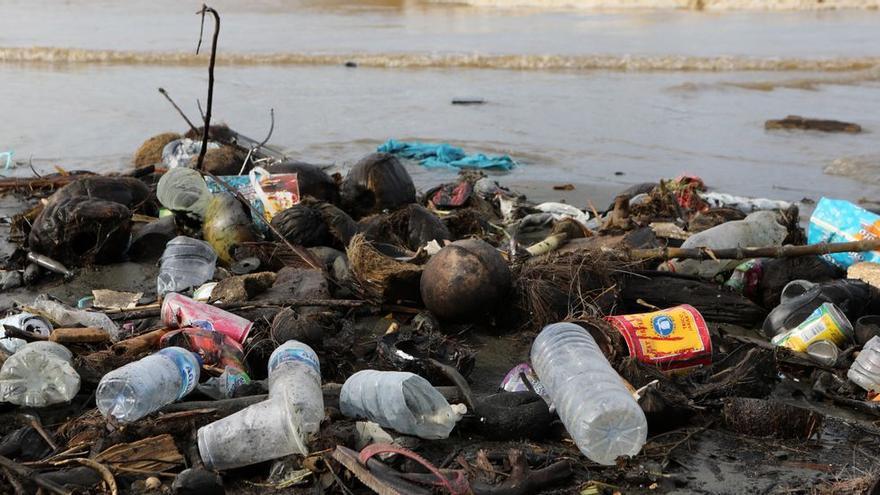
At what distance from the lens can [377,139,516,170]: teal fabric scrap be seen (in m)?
9.43

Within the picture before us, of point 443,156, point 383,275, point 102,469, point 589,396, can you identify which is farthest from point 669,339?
point 443,156

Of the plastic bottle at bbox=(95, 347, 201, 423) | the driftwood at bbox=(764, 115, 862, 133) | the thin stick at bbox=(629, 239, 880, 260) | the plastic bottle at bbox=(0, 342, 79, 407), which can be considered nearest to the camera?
the plastic bottle at bbox=(95, 347, 201, 423)

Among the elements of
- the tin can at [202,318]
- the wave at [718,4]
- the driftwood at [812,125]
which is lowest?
the tin can at [202,318]

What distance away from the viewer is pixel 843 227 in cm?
568

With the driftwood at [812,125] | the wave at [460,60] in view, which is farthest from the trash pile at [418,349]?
the wave at [460,60]

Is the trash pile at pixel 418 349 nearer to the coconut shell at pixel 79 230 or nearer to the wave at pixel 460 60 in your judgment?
the coconut shell at pixel 79 230

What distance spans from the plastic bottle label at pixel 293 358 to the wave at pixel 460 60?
1513 centimetres

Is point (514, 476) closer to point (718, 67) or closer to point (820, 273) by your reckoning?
point (820, 273)

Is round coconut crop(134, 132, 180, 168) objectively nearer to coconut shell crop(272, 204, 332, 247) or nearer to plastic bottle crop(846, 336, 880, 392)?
coconut shell crop(272, 204, 332, 247)

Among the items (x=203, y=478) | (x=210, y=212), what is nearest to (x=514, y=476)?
(x=203, y=478)

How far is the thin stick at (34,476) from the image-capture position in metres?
3.04

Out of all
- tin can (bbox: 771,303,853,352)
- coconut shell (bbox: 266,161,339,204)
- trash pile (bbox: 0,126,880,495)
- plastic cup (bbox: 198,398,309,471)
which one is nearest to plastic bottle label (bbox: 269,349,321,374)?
trash pile (bbox: 0,126,880,495)

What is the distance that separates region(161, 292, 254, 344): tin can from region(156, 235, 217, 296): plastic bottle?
0.83 metres

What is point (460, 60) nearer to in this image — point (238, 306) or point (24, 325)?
point (238, 306)
